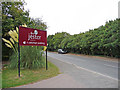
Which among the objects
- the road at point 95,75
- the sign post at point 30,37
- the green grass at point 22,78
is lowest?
the green grass at point 22,78

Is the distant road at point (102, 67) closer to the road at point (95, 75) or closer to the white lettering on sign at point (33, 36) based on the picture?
the road at point (95, 75)

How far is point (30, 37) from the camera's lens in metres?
8.34

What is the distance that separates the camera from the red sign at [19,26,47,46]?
779 cm

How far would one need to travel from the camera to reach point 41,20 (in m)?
16.9

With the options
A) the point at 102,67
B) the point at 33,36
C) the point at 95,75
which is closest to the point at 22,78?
the point at 33,36

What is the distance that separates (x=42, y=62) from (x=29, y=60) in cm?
113

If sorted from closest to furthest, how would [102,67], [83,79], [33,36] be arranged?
[83,79], [33,36], [102,67]

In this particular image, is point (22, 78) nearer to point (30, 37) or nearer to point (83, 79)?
point (30, 37)

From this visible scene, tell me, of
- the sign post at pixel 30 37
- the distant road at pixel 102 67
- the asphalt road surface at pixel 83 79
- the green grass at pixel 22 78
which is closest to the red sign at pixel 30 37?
the sign post at pixel 30 37

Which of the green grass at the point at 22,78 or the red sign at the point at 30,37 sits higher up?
the red sign at the point at 30,37

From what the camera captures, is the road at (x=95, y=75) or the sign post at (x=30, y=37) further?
the sign post at (x=30, y=37)

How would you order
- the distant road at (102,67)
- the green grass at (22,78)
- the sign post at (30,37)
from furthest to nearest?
the distant road at (102,67)
the sign post at (30,37)
the green grass at (22,78)

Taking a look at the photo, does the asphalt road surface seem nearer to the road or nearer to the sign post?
the road

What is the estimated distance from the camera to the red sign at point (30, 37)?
A: 25.6 feet
